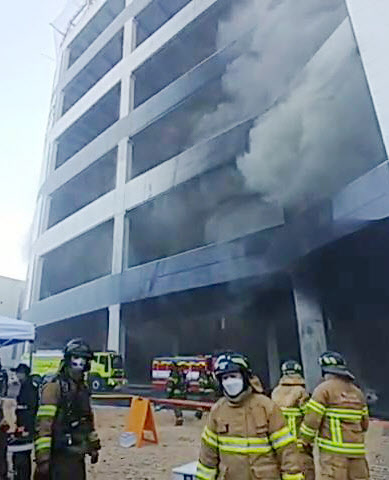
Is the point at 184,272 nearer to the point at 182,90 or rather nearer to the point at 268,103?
the point at 268,103

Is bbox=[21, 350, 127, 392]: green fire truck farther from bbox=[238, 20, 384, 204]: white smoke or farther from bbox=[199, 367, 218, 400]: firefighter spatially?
bbox=[238, 20, 384, 204]: white smoke

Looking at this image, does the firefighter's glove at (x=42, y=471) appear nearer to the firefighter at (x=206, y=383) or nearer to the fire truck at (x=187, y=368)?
the firefighter at (x=206, y=383)

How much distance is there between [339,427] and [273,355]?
1201 centimetres

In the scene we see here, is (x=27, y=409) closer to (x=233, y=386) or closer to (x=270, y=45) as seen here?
(x=233, y=386)

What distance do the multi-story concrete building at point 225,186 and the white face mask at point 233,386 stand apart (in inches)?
247

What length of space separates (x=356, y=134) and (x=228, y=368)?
920 cm

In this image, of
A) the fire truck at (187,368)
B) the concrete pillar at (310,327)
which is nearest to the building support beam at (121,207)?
the fire truck at (187,368)

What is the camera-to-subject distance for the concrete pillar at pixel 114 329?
50.6ft

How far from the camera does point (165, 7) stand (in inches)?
744

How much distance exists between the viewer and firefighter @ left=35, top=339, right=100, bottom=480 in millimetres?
2393

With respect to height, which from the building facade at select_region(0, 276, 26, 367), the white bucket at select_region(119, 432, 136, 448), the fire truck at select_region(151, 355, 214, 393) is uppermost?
the building facade at select_region(0, 276, 26, 367)

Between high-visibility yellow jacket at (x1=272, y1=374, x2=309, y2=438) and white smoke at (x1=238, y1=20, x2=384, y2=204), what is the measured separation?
277 inches

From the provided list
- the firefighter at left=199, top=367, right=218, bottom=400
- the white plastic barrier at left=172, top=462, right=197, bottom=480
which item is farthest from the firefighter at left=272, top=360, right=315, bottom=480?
the firefighter at left=199, top=367, right=218, bottom=400

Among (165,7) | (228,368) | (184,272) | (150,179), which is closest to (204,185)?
(150,179)
